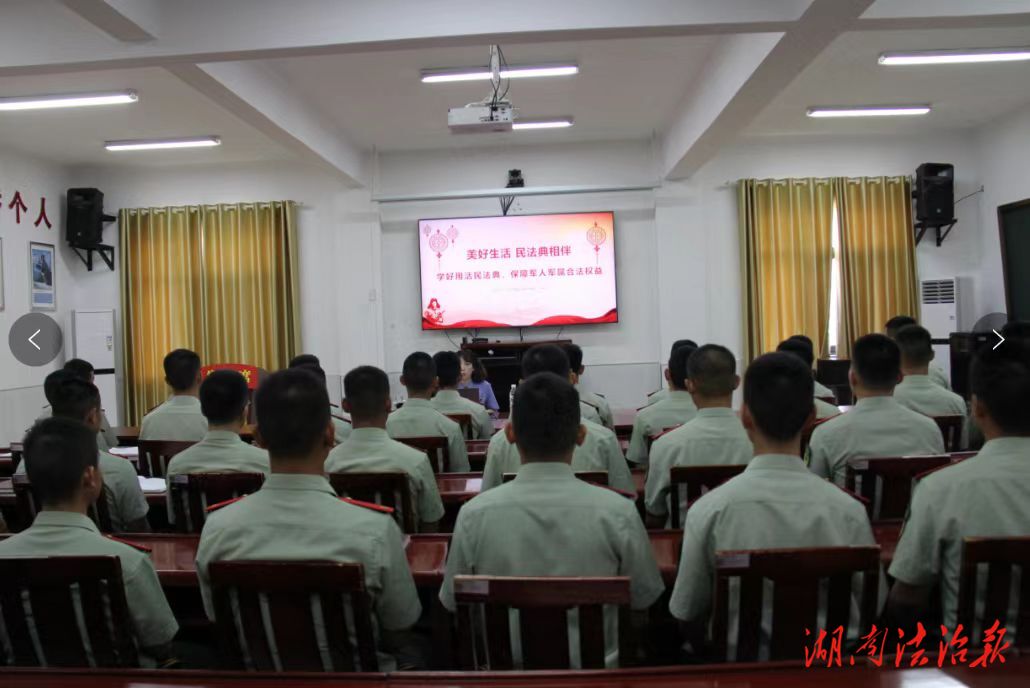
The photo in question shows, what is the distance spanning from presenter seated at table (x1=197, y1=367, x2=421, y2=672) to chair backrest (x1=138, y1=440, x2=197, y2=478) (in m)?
1.79

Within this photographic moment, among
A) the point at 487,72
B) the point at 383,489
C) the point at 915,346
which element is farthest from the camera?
the point at 487,72

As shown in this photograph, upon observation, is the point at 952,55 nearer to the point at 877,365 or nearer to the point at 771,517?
the point at 877,365

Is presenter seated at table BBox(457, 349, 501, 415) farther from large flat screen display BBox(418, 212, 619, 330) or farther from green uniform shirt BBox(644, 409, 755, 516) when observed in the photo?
green uniform shirt BBox(644, 409, 755, 516)

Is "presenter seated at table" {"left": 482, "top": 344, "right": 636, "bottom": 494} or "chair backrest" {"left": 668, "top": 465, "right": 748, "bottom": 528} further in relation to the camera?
"presenter seated at table" {"left": 482, "top": 344, "right": 636, "bottom": 494}

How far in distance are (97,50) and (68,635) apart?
12.2 feet

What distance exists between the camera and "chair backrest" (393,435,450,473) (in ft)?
10.2

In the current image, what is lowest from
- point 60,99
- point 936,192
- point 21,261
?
point 21,261

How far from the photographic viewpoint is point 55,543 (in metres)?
1.62

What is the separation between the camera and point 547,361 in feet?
11.3

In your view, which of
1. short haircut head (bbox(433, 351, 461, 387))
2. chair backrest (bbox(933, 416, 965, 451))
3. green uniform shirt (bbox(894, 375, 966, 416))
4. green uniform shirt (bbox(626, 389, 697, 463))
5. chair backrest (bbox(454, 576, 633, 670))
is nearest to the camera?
chair backrest (bbox(454, 576, 633, 670))

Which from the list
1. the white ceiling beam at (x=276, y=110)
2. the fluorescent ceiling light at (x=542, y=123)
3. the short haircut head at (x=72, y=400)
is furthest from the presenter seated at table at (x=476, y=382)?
the short haircut head at (x=72, y=400)

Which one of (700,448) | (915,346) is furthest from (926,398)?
(700,448)

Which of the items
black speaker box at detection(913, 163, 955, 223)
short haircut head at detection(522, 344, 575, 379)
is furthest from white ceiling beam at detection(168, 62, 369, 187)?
black speaker box at detection(913, 163, 955, 223)

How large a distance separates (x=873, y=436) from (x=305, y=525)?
1.92 metres
